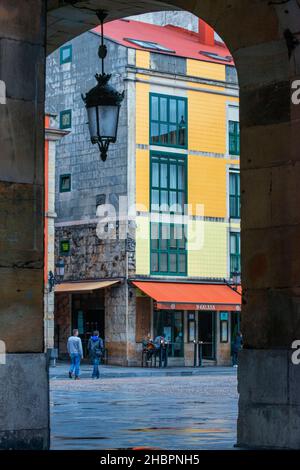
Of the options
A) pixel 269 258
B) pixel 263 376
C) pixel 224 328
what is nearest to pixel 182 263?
pixel 224 328

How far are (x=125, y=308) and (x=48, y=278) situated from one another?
137 inches

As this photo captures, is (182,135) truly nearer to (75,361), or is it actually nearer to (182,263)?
(182,263)

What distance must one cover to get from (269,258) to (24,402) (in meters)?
3.01

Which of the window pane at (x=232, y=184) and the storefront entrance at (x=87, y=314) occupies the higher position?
the window pane at (x=232, y=184)

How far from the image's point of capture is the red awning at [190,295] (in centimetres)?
4734

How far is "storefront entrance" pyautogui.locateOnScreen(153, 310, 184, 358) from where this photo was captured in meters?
49.0

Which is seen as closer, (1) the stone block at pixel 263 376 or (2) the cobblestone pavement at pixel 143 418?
(1) the stone block at pixel 263 376

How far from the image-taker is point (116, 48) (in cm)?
4925

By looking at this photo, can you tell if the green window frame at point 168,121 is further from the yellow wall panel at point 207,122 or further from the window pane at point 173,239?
the window pane at point 173,239

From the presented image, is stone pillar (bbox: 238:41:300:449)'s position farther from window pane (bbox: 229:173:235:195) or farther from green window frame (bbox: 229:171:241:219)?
window pane (bbox: 229:173:235:195)

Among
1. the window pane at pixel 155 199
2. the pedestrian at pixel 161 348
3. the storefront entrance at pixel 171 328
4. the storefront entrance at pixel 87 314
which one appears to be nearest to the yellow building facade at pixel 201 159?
the window pane at pixel 155 199

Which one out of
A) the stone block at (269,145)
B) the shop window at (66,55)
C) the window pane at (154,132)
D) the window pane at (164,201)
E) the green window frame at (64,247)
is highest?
the shop window at (66,55)

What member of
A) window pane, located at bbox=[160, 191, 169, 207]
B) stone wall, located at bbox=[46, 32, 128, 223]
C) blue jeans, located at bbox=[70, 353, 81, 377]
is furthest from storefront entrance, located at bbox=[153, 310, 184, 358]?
blue jeans, located at bbox=[70, 353, 81, 377]

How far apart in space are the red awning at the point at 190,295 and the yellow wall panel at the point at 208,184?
3.22 m
